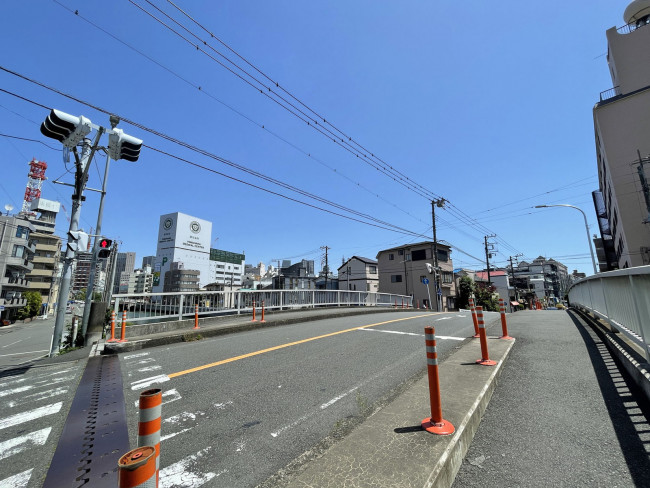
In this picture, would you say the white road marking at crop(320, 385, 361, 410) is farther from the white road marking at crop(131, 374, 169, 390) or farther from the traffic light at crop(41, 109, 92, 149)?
the traffic light at crop(41, 109, 92, 149)

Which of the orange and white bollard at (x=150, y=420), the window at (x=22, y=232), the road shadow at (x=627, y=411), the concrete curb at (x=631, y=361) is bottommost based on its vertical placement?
the road shadow at (x=627, y=411)

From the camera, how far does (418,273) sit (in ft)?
135

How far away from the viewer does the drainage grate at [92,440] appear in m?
2.54

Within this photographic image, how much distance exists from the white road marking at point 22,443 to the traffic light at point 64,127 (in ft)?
23.5

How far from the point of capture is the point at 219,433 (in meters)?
3.20

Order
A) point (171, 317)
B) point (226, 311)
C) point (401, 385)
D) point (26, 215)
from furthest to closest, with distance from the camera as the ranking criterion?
point (26, 215) → point (226, 311) → point (171, 317) → point (401, 385)

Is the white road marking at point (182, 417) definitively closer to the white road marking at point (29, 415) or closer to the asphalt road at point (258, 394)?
the asphalt road at point (258, 394)

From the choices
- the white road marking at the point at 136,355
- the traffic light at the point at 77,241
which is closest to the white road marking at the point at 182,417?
the white road marking at the point at 136,355

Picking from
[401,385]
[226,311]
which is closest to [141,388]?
[401,385]

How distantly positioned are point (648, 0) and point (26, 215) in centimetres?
10075

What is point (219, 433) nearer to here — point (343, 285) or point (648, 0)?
point (648, 0)

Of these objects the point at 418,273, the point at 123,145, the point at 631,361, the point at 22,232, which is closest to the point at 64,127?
the point at 123,145

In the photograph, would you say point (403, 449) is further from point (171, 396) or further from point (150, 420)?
point (171, 396)

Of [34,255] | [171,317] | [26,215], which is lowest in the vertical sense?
[171,317]
